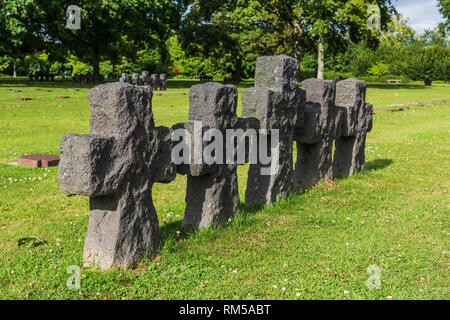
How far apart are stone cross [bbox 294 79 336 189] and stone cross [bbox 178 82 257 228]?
1852 mm

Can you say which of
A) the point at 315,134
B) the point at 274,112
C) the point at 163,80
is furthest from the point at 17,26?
the point at 274,112

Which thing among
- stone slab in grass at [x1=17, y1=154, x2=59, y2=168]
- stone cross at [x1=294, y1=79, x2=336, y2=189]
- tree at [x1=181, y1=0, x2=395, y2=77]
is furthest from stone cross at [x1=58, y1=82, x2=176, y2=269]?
tree at [x1=181, y1=0, x2=395, y2=77]

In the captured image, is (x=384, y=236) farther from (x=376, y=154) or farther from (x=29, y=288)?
(x=376, y=154)

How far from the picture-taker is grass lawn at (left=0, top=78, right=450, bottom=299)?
3.90m

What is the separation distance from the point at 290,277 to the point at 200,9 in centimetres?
3909

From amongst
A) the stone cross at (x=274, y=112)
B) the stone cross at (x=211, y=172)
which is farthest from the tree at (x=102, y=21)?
the stone cross at (x=211, y=172)

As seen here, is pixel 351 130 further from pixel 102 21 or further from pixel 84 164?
pixel 102 21

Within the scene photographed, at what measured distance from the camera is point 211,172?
5.12 meters

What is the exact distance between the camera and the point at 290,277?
13.6 ft

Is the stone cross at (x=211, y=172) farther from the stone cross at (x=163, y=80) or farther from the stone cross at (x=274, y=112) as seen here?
the stone cross at (x=163, y=80)

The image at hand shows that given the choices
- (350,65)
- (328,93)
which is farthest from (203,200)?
(350,65)

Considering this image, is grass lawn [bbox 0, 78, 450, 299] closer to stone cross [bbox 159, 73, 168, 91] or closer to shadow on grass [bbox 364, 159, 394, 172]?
shadow on grass [bbox 364, 159, 394, 172]

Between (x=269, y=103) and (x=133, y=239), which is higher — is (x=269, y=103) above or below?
above

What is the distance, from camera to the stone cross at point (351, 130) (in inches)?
320
